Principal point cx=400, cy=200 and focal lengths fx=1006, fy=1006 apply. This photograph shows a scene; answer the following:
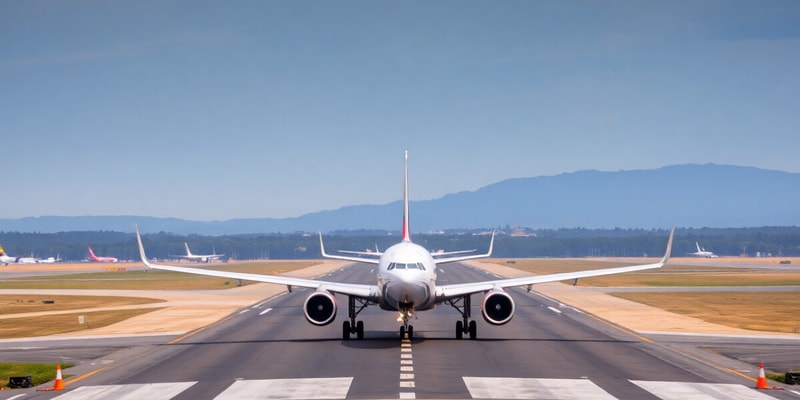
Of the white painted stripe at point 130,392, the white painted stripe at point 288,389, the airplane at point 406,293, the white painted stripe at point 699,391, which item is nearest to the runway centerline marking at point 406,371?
the airplane at point 406,293

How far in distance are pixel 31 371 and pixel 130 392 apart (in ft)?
28.0

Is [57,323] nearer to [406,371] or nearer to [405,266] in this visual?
[405,266]

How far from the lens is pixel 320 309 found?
4425 centimetres

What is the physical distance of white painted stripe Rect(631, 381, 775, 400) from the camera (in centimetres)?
3048

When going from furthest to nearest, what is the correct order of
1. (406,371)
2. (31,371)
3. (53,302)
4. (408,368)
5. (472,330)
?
(53,302) → (472,330) → (31,371) → (408,368) → (406,371)

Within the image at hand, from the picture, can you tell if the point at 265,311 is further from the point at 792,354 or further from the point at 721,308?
the point at 792,354

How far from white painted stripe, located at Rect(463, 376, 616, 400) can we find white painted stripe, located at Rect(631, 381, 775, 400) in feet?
5.95

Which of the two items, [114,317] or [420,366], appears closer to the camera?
[420,366]

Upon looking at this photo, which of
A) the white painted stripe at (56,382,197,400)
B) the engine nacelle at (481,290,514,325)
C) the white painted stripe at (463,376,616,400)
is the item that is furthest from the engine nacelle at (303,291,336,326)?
the white painted stripe at (463,376,616,400)

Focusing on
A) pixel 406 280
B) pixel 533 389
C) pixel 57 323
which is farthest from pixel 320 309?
pixel 57 323

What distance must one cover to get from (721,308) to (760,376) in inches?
1658

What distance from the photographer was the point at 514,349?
144 feet

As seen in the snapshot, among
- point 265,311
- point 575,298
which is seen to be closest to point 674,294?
point 575,298

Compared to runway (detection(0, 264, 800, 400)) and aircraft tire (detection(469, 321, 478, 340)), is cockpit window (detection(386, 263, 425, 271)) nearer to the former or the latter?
runway (detection(0, 264, 800, 400))
